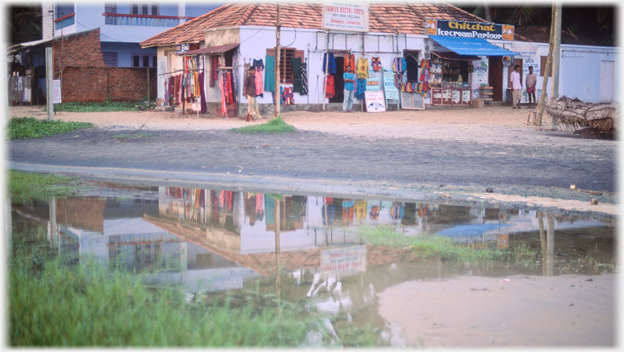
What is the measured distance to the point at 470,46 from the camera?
25.5 metres

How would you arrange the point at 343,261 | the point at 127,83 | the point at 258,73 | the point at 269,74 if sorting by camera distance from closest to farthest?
the point at 343,261 → the point at 258,73 → the point at 269,74 → the point at 127,83

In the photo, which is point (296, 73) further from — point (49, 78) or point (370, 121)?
point (49, 78)

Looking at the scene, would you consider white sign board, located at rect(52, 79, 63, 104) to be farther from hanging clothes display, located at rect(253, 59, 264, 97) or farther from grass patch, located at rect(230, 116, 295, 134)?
grass patch, located at rect(230, 116, 295, 134)

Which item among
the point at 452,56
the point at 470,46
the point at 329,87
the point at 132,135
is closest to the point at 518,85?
the point at 470,46

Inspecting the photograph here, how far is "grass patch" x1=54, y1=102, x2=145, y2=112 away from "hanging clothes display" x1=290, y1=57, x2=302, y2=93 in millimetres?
9863

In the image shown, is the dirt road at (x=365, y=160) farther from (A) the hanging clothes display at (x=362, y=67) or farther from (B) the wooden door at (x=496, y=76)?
(B) the wooden door at (x=496, y=76)

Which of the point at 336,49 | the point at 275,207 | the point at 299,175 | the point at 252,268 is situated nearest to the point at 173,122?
the point at 336,49

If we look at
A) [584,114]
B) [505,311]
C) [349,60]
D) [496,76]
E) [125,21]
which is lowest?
[505,311]

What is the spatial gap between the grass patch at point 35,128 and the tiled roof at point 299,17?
23.0 ft

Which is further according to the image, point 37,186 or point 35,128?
point 35,128

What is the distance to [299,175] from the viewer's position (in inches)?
443

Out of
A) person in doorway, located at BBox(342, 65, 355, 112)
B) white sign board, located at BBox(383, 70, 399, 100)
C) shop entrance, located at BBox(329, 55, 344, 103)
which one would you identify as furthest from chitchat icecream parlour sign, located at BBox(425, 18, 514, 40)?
person in doorway, located at BBox(342, 65, 355, 112)

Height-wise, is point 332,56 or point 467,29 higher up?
point 467,29

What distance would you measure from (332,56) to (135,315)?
19.8 m
